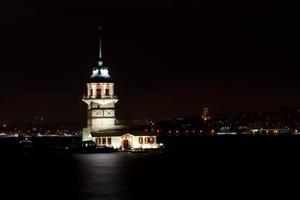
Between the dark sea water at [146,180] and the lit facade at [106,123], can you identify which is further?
the lit facade at [106,123]

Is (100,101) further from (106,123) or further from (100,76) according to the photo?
(100,76)

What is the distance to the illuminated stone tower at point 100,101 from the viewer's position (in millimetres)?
113750

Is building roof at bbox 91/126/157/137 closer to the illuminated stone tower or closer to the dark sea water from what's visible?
the illuminated stone tower

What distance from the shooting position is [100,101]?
378 ft

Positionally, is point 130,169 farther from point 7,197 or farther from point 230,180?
point 7,197

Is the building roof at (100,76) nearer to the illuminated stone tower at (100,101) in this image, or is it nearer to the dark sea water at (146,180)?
the illuminated stone tower at (100,101)

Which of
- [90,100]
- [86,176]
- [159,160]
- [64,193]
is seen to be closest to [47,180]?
[86,176]

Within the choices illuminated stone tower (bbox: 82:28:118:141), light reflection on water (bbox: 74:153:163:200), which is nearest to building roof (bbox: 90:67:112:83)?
illuminated stone tower (bbox: 82:28:118:141)

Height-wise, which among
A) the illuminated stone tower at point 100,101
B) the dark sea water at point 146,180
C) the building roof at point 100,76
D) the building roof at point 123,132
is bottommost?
the dark sea water at point 146,180

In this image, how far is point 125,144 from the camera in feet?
359

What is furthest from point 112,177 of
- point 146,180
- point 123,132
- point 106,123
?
point 106,123

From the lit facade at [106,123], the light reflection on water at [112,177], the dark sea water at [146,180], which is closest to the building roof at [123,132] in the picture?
the lit facade at [106,123]

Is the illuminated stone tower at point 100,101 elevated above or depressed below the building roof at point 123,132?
above

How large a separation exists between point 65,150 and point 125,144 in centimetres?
1241
